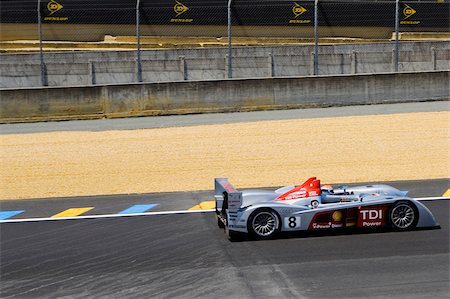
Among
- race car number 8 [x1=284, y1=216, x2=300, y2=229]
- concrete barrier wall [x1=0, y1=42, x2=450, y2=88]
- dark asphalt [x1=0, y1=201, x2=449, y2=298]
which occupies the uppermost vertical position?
concrete barrier wall [x1=0, y1=42, x2=450, y2=88]

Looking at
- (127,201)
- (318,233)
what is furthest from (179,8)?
(318,233)

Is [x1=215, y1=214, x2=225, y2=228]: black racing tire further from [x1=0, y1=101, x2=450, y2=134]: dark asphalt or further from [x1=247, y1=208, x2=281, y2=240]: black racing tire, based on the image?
[x1=0, y1=101, x2=450, y2=134]: dark asphalt

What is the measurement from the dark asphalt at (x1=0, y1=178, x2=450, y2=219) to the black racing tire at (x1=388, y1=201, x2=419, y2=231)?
9.80 feet

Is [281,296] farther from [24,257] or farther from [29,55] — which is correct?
[29,55]

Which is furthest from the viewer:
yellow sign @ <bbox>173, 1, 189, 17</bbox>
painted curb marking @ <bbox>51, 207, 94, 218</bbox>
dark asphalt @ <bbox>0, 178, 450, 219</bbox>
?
yellow sign @ <bbox>173, 1, 189, 17</bbox>

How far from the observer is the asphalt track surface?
936cm

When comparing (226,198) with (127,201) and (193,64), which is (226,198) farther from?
(193,64)

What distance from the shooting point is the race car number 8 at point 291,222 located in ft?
38.3

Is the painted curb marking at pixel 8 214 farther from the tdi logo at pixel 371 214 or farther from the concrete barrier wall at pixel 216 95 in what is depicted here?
the concrete barrier wall at pixel 216 95

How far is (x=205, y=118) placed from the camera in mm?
24344

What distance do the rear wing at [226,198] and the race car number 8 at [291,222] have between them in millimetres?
724

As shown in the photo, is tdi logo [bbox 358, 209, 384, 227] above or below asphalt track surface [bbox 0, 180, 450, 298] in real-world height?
above

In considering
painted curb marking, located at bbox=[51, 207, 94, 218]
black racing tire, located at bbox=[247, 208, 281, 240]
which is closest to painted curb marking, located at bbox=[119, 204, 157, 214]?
painted curb marking, located at bbox=[51, 207, 94, 218]

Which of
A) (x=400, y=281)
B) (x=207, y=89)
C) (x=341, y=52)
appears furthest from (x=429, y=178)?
(x=341, y=52)
